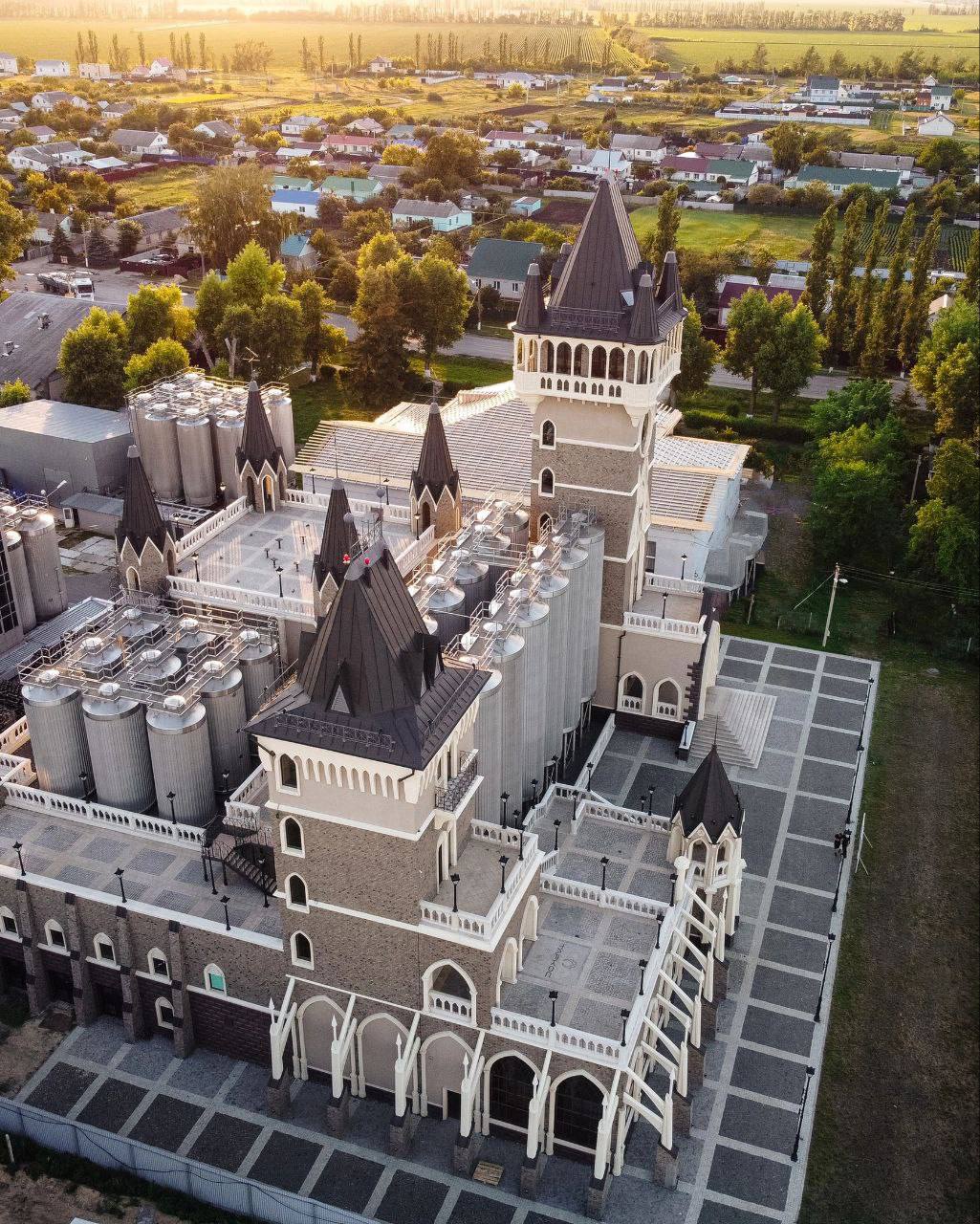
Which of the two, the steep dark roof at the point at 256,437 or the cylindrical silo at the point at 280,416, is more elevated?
the steep dark roof at the point at 256,437

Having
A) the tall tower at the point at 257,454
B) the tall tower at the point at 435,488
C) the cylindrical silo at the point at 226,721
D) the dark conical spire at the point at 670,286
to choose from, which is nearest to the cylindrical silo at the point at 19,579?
the tall tower at the point at 257,454

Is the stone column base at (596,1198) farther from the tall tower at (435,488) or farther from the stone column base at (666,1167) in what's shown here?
the tall tower at (435,488)

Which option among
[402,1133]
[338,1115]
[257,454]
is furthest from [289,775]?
[257,454]

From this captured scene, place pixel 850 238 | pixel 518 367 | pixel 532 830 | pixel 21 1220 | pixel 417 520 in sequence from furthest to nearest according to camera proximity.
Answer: pixel 850 238, pixel 417 520, pixel 518 367, pixel 532 830, pixel 21 1220

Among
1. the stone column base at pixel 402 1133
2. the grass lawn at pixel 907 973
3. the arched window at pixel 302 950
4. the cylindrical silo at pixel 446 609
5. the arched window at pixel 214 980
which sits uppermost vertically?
the cylindrical silo at pixel 446 609

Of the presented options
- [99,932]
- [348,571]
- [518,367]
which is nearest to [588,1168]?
[99,932]

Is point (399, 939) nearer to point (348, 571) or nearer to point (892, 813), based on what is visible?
point (348, 571)

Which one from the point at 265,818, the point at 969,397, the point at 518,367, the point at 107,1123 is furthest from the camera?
the point at 969,397

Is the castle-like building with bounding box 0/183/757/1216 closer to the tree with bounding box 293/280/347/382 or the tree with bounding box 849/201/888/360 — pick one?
the tree with bounding box 293/280/347/382
